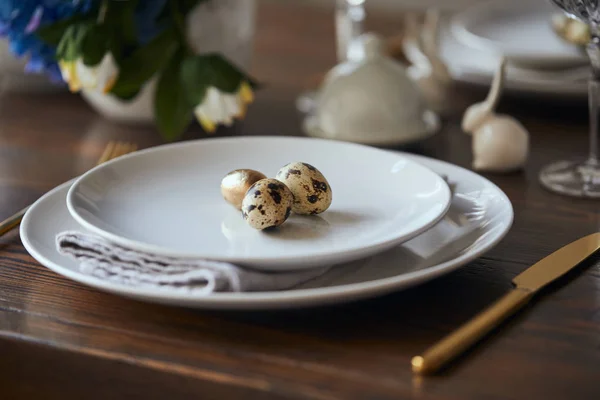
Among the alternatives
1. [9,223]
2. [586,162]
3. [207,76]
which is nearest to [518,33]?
[586,162]

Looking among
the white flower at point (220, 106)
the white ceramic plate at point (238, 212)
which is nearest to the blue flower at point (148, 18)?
the white flower at point (220, 106)

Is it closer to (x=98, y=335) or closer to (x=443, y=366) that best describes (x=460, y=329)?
(x=443, y=366)

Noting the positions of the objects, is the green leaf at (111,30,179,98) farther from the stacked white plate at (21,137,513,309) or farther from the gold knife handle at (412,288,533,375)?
the gold knife handle at (412,288,533,375)

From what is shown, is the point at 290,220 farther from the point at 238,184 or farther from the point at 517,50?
the point at 517,50

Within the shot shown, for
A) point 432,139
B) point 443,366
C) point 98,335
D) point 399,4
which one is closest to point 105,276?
point 98,335

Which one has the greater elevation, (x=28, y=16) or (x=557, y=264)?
(x=28, y=16)

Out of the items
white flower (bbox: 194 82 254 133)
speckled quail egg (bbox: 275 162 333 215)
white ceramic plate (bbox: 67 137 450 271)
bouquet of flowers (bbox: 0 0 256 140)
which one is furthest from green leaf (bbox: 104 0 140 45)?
speckled quail egg (bbox: 275 162 333 215)
